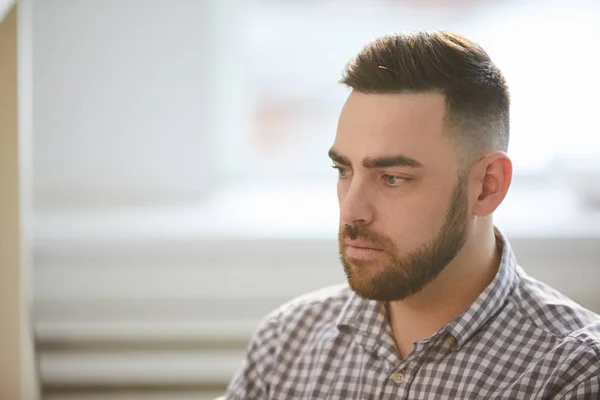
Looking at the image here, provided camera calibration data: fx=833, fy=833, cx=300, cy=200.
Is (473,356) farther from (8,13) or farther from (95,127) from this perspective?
(95,127)

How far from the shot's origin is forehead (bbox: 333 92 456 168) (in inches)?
46.9

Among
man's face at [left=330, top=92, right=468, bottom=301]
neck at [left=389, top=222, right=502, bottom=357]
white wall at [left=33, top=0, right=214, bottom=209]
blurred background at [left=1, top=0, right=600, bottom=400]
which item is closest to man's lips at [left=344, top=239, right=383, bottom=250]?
man's face at [left=330, top=92, right=468, bottom=301]

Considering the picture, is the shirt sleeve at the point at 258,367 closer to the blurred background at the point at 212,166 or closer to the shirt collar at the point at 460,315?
the shirt collar at the point at 460,315

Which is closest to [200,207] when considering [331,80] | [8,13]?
[331,80]

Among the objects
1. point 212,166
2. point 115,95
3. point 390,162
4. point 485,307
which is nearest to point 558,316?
point 485,307

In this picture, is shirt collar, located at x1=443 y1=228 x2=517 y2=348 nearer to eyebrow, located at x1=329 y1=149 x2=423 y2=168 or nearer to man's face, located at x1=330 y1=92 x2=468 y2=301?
man's face, located at x1=330 y1=92 x2=468 y2=301

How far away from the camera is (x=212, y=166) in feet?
7.09

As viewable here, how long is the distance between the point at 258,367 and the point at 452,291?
37 centimetres

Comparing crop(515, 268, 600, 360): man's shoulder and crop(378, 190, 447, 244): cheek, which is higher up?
crop(378, 190, 447, 244): cheek

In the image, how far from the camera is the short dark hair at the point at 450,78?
1199 millimetres

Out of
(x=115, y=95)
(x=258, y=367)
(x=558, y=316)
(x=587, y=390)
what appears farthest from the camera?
(x=115, y=95)

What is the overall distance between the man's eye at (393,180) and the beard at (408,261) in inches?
3.0

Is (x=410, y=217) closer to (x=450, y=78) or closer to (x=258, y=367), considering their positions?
(x=450, y=78)

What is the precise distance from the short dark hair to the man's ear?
2cm
